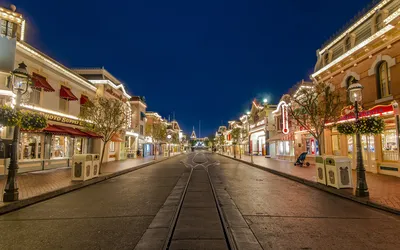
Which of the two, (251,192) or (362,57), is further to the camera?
(362,57)

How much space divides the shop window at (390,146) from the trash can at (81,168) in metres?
17.5

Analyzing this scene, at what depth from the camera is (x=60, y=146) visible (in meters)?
20.7

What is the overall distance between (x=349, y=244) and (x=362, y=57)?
52.5 ft

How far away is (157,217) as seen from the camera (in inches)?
252

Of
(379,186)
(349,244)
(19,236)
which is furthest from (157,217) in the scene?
(379,186)

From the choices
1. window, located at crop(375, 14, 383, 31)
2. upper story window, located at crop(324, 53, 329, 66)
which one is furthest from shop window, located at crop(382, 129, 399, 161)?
upper story window, located at crop(324, 53, 329, 66)

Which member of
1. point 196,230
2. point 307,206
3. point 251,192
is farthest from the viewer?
point 251,192

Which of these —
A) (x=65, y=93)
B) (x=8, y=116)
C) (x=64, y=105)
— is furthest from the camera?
(x=64, y=105)

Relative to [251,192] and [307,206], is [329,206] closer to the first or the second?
[307,206]

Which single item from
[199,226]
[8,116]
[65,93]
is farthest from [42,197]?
[65,93]

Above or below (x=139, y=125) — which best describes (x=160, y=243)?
below

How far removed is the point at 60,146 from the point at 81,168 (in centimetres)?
995

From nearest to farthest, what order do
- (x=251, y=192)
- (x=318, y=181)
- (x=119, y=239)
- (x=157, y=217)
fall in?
(x=119, y=239), (x=157, y=217), (x=251, y=192), (x=318, y=181)

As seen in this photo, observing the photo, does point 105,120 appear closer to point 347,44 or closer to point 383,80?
point 383,80
